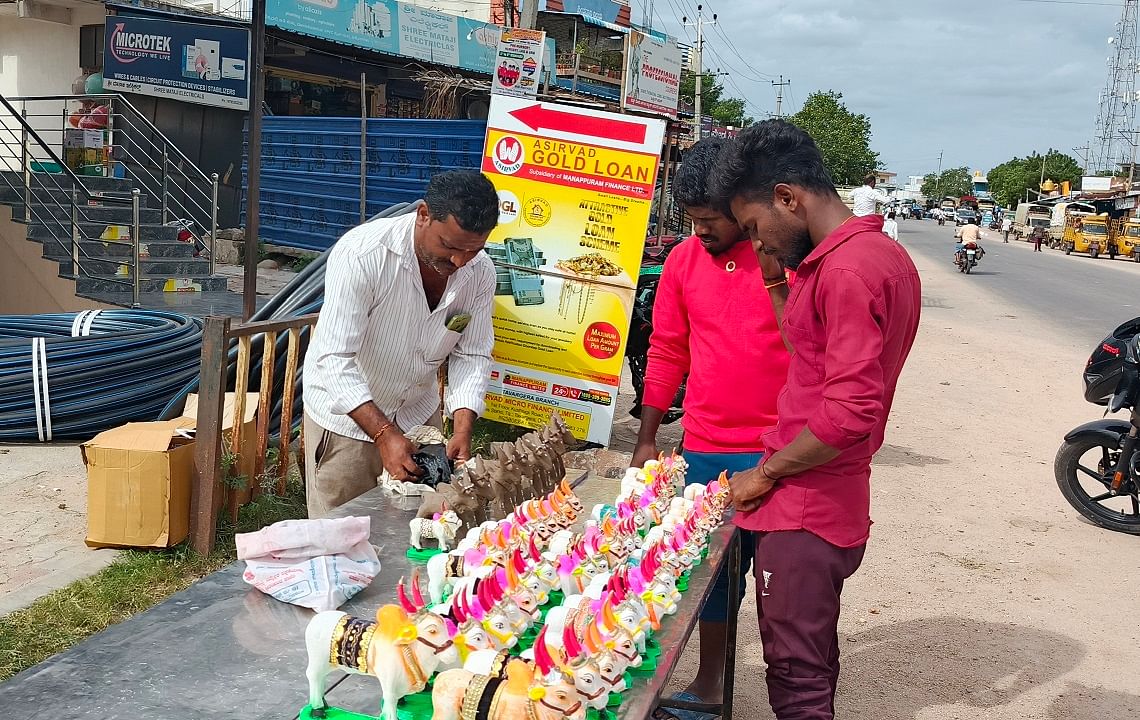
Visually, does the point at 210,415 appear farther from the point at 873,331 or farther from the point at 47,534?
the point at 873,331

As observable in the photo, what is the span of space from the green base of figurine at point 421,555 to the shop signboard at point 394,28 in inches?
516

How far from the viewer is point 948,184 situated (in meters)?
126

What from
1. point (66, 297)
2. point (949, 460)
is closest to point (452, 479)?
point (949, 460)

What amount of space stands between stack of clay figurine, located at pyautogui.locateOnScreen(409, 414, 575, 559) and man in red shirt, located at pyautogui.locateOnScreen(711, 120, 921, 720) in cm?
73

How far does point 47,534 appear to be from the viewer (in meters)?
4.78

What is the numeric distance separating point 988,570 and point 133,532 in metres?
4.41

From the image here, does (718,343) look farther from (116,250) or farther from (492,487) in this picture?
(116,250)

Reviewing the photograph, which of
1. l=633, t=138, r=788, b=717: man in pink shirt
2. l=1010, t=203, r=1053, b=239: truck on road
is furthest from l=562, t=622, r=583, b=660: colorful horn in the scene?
l=1010, t=203, r=1053, b=239: truck on road

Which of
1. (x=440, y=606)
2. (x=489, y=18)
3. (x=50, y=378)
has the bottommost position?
(x=50, y=378)

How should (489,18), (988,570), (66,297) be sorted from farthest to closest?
(489,18) < (66,297) < (988,570)

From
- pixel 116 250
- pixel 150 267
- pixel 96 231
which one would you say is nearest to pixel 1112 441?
pixel 150 267

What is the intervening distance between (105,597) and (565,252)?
2996 millimetres

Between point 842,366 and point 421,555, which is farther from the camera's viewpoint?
point 421,555

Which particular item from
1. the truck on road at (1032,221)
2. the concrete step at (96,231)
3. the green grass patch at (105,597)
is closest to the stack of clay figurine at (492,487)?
the green grass patch at (105,597)
